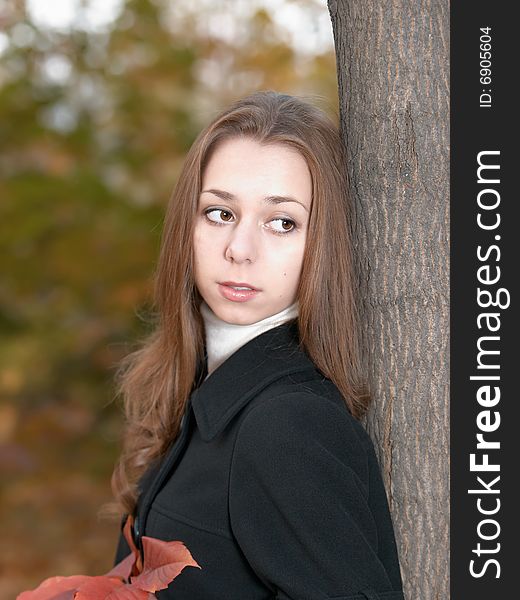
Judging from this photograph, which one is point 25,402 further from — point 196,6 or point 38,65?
point 196,6

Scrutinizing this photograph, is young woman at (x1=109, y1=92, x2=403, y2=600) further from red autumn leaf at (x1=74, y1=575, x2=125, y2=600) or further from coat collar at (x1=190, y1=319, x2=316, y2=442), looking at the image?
red autumn leaf at (x1=74, y1=575, x2=125, y2=600)

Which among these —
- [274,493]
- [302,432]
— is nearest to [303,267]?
[302,432]

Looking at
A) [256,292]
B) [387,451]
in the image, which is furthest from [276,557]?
[256,292]

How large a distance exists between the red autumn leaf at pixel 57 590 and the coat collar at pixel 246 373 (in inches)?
15.4

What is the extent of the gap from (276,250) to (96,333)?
10.2ft

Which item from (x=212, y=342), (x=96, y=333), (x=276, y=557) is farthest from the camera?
(x=96, y=333)

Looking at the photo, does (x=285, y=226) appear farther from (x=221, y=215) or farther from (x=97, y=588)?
(x=97, y=588)

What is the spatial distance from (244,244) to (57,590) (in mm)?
800

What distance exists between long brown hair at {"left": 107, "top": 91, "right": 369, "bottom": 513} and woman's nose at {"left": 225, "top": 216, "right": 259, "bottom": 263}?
0.37ft

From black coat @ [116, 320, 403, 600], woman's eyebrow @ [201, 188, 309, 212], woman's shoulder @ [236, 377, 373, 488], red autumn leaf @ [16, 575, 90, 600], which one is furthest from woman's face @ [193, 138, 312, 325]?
red autumn leaf @ [16, 575, 90, 600]

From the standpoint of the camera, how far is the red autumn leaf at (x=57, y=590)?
5.85ft

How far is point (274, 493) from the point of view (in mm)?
1596

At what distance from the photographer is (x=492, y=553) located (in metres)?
1.81

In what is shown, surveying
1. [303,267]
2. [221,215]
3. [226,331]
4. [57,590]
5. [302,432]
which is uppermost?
[221,215]
